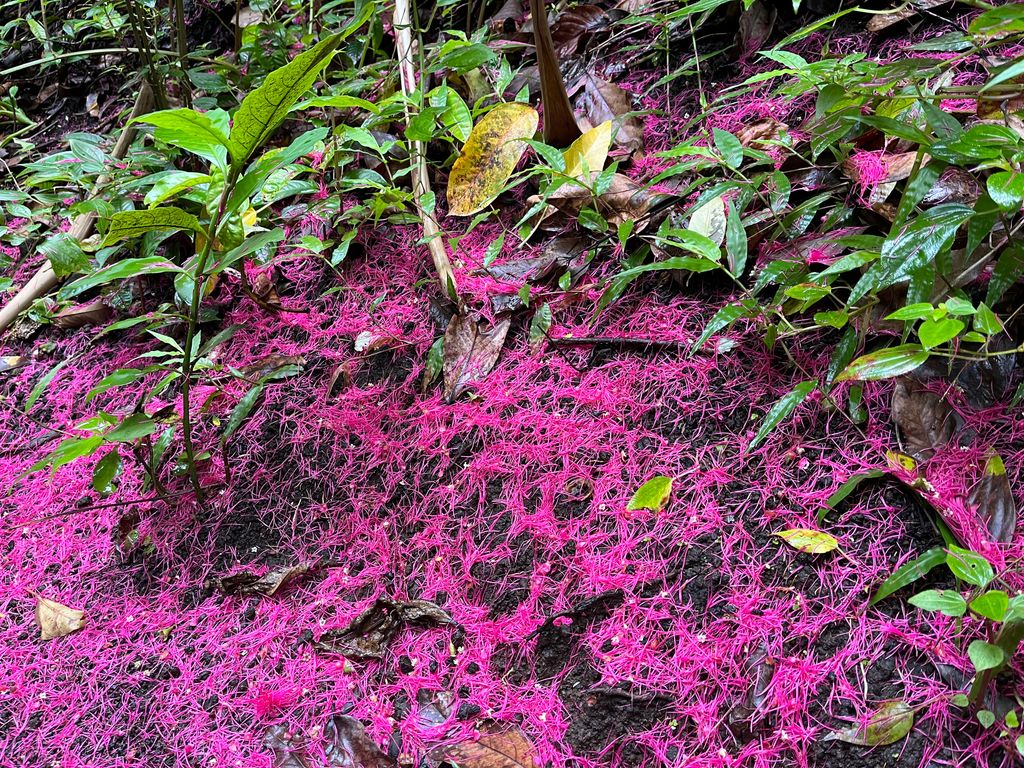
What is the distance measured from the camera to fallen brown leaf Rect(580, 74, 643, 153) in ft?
6.16

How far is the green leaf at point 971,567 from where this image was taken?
0.93m

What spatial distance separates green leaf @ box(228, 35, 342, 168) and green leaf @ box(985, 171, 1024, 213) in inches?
37.5

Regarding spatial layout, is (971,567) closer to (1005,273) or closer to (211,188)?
(1005,273)

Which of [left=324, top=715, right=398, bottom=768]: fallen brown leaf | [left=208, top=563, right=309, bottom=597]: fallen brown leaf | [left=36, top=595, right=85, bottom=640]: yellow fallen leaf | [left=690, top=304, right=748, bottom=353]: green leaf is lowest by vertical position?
[left=36, top=595, right=85, bottom=640]: yellow fallen leaf

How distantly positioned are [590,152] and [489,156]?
11.0 inches

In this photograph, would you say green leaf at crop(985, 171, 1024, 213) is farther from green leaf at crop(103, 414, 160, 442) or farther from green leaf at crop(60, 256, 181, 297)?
green leaf at crop(103, 414, 160, 442)

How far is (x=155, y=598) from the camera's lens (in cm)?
164

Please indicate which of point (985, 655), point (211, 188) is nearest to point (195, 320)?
point (211, 188)

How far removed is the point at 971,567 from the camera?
94 centimetres

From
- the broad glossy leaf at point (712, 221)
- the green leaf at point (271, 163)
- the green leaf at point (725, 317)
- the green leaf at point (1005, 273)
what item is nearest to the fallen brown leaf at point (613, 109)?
the broad glossy leaf at point (712, 221)

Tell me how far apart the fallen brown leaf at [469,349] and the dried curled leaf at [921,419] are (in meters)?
0.81

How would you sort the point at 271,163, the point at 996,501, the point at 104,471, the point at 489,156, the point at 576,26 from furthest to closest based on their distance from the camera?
1. the point at 576,26
2. the point at 489,156
3. the point at 104,471
4. the point at 271,163
5. the point at 996,501

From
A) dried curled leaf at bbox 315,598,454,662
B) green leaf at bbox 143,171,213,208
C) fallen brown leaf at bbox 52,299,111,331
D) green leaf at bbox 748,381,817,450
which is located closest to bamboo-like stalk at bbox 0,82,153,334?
fallen brown leaf at bbox 52,299,111,331

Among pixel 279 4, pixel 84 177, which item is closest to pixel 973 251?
pixel 84 177
